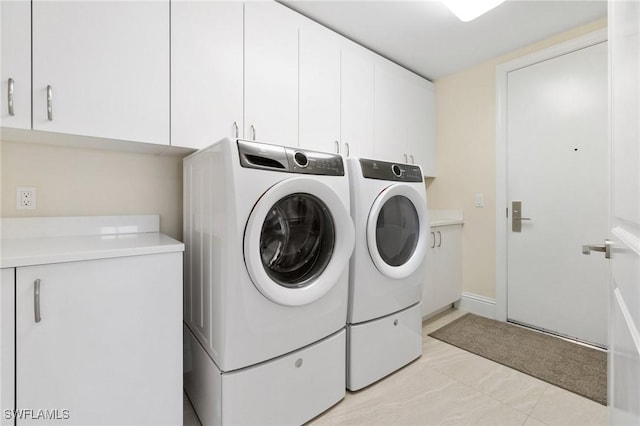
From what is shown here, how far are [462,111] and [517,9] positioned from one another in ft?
3.25

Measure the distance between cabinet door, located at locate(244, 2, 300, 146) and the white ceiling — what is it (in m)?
0.23

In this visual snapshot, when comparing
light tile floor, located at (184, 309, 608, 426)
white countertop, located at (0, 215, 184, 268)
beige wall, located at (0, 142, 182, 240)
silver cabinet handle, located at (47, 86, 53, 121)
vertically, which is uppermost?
silver cabinet handle, located at (47, 86, 53, 121)

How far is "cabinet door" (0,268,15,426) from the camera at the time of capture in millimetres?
868

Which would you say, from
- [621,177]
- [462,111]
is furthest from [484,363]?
[462,111]

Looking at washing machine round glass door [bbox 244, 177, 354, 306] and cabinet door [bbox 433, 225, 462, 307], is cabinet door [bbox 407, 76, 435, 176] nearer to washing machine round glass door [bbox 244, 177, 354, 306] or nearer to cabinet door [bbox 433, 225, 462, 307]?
cabinet door [bbox 433, 225, 462, 307]

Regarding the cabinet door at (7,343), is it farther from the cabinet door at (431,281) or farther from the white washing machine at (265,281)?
the cabinet door at (431,281)

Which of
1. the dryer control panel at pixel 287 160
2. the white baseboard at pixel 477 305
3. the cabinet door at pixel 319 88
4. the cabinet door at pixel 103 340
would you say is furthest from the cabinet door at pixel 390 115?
the cabinet door at pixel 103 340

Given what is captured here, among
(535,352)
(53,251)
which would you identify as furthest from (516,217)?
(53,251)

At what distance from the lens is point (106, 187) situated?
158 cm

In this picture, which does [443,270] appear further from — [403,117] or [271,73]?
[271,73]

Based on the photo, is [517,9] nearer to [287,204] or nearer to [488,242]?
[488,242]

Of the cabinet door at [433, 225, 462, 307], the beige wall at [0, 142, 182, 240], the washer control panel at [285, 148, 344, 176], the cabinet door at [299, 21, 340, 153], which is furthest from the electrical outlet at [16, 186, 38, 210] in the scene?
the cabinet door at [433, 225, 462, 307]

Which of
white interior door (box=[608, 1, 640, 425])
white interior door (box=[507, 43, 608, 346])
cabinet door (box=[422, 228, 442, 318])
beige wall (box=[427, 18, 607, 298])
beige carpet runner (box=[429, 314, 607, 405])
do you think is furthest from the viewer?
beige wall (box=[427, 18, 607, 298])

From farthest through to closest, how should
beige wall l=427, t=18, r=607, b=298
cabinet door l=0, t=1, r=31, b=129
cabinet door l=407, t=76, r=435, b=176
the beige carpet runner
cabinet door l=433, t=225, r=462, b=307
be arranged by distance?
cabinet door l=407, t=76, r=435, b=176 < beige wall l=427, t=18, r=607, b=298 < cabinet door l=433, t=225, r=462, b=307 < the beige carpet runner < cabinet door l=0, t=1, r=31, b=129
